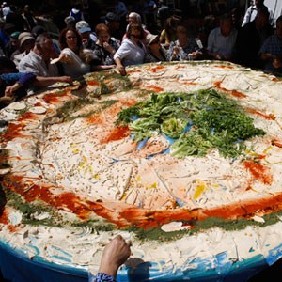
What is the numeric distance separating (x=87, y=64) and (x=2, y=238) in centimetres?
400

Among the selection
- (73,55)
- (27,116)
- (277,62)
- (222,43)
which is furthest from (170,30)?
(27,116)

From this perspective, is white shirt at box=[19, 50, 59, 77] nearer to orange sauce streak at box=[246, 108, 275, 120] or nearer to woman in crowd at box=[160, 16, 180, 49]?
woman in crowd at box=[160, 16, 180, 49]

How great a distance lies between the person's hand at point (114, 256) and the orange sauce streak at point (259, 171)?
1.88 m

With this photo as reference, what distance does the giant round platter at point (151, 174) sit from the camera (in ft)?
10.3

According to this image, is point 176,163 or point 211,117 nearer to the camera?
point 176,163

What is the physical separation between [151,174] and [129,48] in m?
3.16

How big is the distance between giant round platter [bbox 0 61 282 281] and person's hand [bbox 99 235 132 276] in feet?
0.86

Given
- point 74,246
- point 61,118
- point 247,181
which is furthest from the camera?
point 61,118

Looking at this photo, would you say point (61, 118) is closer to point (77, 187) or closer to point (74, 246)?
point (77, 187)

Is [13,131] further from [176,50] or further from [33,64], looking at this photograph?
[176,50]

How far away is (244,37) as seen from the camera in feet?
23.6

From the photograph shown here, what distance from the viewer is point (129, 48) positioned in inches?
263

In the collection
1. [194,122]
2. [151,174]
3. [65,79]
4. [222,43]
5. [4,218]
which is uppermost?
[222,43]

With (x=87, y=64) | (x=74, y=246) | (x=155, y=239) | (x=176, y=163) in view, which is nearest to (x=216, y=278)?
(x=155, y=239)
